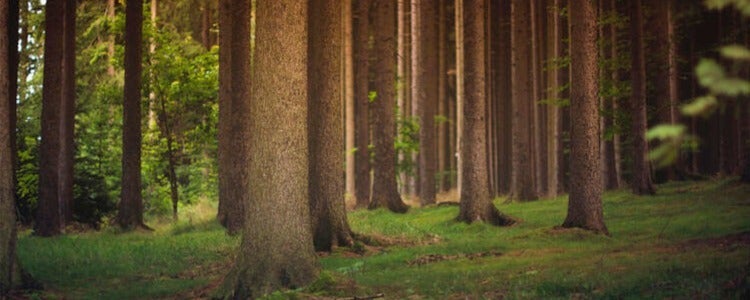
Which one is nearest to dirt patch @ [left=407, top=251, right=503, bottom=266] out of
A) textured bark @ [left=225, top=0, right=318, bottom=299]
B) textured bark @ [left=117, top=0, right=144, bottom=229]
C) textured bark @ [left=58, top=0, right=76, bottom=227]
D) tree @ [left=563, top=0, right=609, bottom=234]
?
tree @ [left=563, top=0, right=609, bottom=234]

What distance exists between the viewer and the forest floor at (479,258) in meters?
12.6

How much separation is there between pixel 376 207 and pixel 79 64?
54.4 feet

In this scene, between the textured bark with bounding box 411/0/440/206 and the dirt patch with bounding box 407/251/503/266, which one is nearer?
the dirt patch with bounding box 407/251/503/266

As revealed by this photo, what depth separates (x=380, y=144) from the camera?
3372 cm

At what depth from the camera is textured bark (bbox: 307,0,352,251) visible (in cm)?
2002

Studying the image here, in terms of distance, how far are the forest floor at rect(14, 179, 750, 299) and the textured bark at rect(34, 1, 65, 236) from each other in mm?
1098

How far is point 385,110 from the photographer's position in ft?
109

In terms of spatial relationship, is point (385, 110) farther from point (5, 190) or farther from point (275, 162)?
A: point (5, 190)

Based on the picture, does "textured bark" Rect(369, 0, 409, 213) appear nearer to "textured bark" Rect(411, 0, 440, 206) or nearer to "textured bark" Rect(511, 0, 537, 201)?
"textured bark" Rect(411, 0, 440, 206)

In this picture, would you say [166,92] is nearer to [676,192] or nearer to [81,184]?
[81,184]

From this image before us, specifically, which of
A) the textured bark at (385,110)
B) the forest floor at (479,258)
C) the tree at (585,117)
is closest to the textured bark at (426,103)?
the textured bark at (385,110)

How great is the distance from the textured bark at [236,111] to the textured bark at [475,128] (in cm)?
579

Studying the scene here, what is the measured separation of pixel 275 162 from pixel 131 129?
53.1 ft

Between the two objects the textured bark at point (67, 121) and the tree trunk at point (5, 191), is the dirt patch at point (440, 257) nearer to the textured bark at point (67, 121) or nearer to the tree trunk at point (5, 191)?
the tree trunk at point (5, 191)
